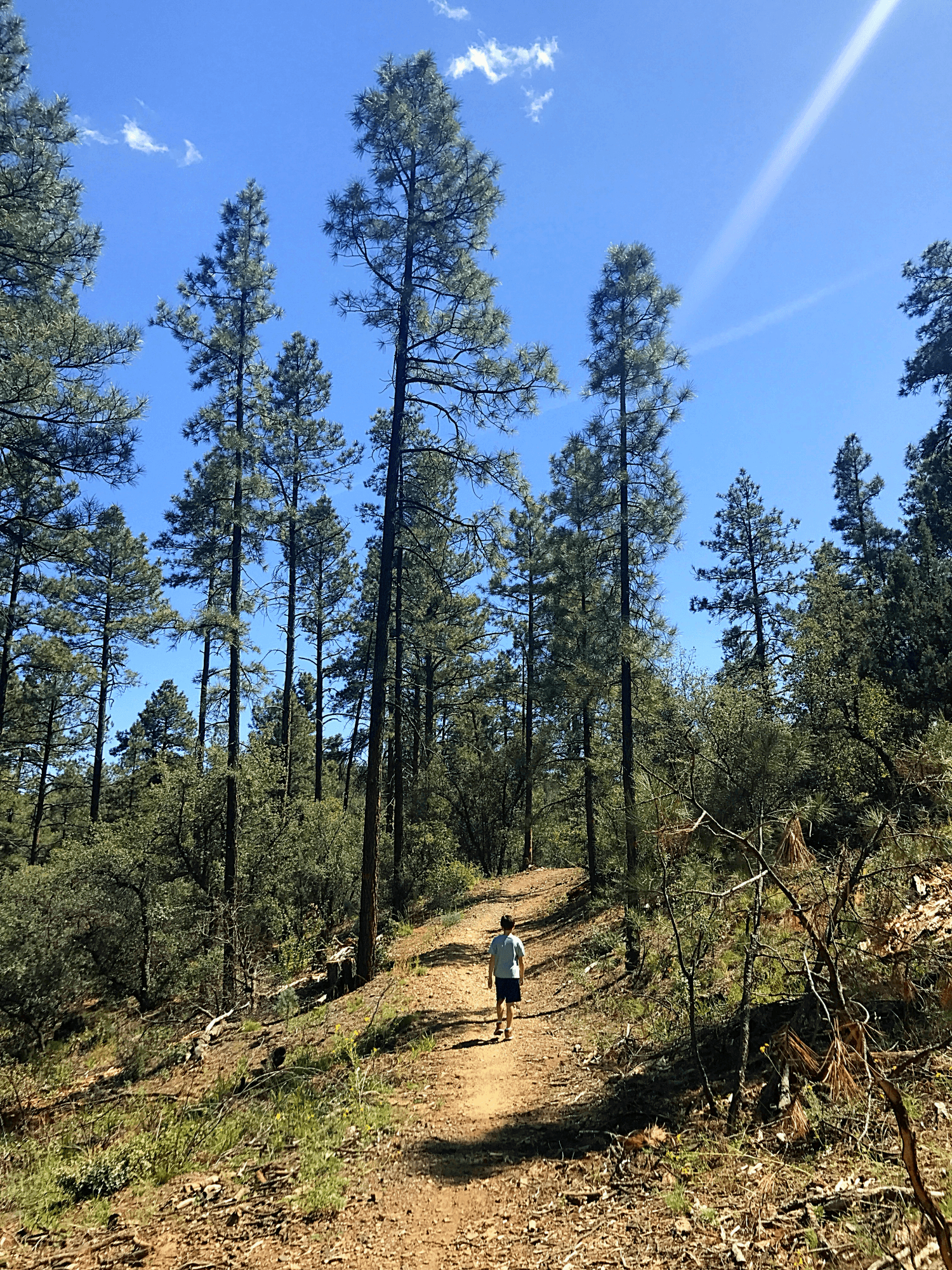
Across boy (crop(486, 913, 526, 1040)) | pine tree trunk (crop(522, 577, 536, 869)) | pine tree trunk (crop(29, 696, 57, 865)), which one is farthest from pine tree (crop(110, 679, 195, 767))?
boy (crop(486, 913, 526, 1040))

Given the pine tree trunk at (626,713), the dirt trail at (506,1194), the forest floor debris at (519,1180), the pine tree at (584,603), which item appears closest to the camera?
the forest floor debris at (519,1180)

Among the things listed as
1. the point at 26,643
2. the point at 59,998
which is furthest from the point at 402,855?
the point at 26,643

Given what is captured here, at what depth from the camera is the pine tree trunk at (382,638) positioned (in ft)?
35.6

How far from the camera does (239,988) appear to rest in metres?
12.9

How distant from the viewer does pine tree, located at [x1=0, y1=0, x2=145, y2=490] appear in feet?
30.1

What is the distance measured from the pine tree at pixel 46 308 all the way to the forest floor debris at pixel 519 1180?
8.62 metres

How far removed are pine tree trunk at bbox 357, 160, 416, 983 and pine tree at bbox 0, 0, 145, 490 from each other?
13.3ft

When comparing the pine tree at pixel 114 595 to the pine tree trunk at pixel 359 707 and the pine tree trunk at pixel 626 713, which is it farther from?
the pine tree trunk at pixel 626 713

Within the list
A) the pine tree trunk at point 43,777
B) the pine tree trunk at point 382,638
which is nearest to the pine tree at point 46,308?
the pine tree trunk at point 382,638

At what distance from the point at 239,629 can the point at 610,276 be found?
1056 centimetres

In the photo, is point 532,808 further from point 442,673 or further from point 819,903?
point 819,903

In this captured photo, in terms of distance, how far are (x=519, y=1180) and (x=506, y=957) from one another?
12.6 ft

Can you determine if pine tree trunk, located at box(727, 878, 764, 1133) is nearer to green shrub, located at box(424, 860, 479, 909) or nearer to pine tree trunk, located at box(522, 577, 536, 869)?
green shrub, located at box(424, 860, 479, 909)

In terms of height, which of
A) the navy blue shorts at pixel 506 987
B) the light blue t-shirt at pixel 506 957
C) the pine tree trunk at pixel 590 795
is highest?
the pine tree trunk at pixel 590 795
